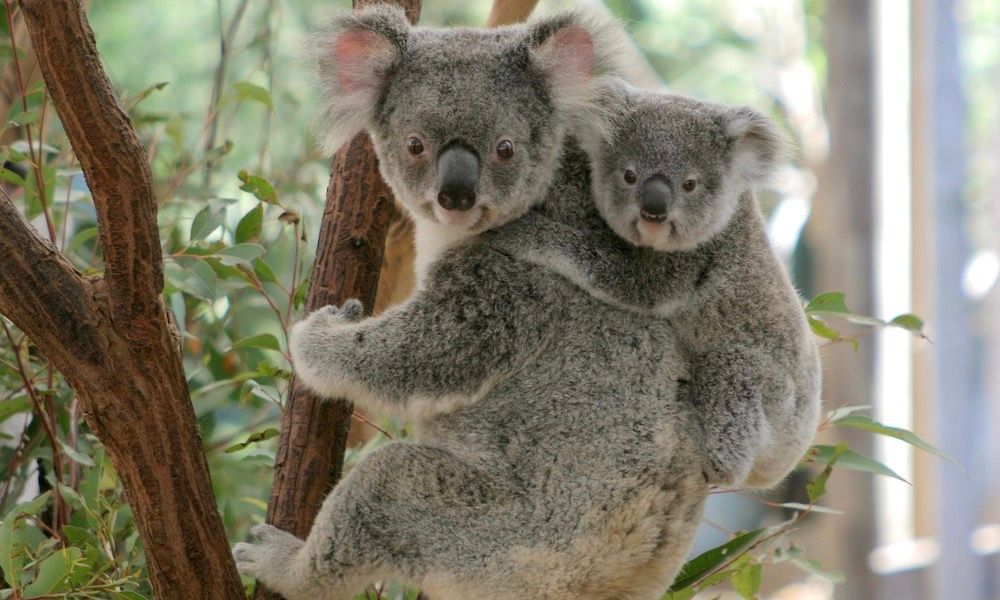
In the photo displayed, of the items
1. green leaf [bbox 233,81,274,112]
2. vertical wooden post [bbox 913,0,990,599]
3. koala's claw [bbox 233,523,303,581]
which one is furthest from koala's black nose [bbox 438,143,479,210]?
vertical wooden post [bbox 913,0,990,599]

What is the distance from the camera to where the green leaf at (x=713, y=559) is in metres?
2.23

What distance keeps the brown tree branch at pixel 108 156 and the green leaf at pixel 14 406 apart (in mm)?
661

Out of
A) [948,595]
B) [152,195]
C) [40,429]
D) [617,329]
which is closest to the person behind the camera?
[152,195]

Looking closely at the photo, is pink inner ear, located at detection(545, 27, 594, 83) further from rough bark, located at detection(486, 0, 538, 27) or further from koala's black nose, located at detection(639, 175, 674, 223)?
rough bark, located at detection(486, 0, 538, 27)

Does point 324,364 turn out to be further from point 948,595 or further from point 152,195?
point 948,595

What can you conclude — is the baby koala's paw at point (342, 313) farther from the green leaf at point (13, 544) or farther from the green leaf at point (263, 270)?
the green leaf at point (13, 544)

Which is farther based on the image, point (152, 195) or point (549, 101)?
point (549, 101)

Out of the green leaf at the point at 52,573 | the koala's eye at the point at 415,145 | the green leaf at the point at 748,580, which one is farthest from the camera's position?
the green leaf at the point at 748,580

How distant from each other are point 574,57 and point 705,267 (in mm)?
509

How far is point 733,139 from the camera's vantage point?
7.22ft

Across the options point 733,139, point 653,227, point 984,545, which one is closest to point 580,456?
point 653,227

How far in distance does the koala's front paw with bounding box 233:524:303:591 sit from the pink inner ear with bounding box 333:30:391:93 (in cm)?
93

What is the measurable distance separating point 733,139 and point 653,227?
303 millimetres

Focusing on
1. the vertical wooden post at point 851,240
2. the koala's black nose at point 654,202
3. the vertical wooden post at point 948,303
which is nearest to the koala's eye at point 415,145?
the koala's black nose at point 654,202
